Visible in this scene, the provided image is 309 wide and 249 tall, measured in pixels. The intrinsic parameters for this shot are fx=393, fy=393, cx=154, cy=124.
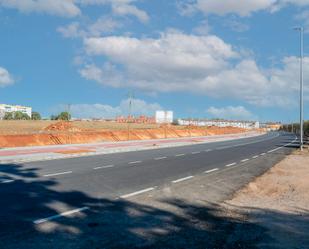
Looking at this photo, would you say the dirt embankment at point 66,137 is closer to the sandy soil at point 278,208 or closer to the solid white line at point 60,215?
the sandy soil at point 278,208

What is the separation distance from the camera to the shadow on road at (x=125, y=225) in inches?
229

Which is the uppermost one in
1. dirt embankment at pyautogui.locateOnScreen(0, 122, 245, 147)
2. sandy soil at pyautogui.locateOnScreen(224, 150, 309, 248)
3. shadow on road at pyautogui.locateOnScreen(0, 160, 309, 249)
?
dirt embankment at pyautogui.locateOnScreen(0, 122, 245, 147)

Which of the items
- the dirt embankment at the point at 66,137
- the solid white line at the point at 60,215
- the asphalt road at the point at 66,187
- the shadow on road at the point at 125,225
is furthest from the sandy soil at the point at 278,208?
the dirt embankment at the point at 66,137

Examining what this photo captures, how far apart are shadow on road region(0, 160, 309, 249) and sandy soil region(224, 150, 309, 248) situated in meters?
0.06

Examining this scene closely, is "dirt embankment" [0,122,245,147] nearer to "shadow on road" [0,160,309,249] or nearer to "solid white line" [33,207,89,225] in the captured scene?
"shadow on road" [0,160,309,249]

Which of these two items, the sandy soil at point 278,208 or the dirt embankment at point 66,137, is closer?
the sandy soil at point 278,208

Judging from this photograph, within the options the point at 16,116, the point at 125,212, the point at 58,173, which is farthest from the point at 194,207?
the point at 16,116

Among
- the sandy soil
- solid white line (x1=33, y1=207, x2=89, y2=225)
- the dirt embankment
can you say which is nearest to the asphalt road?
solid white line (x1=33, y1=207, x2=89, y2=225)

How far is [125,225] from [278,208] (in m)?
3.71

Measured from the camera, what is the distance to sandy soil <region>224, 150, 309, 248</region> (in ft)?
20.6

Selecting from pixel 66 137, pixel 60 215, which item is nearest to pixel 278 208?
pixel 60 215

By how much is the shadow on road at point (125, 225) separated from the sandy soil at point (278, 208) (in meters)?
0.06

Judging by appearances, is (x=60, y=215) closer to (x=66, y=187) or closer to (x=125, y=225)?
(x=125, y=225)

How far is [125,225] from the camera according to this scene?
22.6ft
